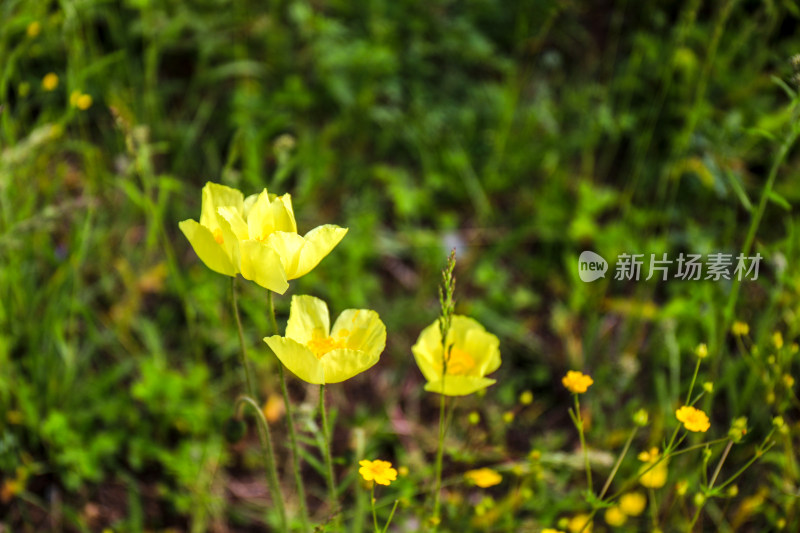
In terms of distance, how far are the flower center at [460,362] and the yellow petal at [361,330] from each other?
23 centimetres

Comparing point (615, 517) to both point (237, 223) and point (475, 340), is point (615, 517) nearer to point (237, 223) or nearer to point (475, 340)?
point (475, 340)

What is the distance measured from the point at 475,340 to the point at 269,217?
431mm

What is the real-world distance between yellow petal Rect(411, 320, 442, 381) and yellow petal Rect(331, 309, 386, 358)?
0.35ft

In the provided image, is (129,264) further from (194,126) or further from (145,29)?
(145,29)

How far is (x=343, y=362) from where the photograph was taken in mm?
979

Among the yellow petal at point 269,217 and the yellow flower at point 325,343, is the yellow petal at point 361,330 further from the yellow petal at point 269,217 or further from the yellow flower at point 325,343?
the yellow petal at point 269,217

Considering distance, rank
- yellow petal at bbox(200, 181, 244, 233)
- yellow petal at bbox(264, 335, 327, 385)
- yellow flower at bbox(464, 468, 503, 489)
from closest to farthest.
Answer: yellow petal at bbox(264, 335, 327, 385)
yellow petal at bbox(200, 181, 244, 233)
yellow flower at bbox(464, 468, 503, 489)

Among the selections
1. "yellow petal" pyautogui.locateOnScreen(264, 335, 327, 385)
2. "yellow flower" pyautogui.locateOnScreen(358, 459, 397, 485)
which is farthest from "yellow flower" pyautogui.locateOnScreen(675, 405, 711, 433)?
"yellow petal" pyautogui.locateOnScreen(264, 335, 327, 385)

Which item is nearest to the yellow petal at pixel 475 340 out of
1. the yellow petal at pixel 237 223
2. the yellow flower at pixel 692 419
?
the yellow flower at pixel 692 419

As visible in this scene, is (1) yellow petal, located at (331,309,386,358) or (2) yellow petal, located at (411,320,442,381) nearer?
(1) yellow petal, located at (331,309,386,358)

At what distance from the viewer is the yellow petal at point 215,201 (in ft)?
3.45

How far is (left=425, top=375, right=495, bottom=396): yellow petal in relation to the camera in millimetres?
1132

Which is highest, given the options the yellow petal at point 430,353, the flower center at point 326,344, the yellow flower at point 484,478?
the flower center at point 326,344

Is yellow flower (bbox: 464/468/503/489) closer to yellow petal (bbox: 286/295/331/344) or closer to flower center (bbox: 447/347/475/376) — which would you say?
flower center (bbox: 447/347/475/376)
